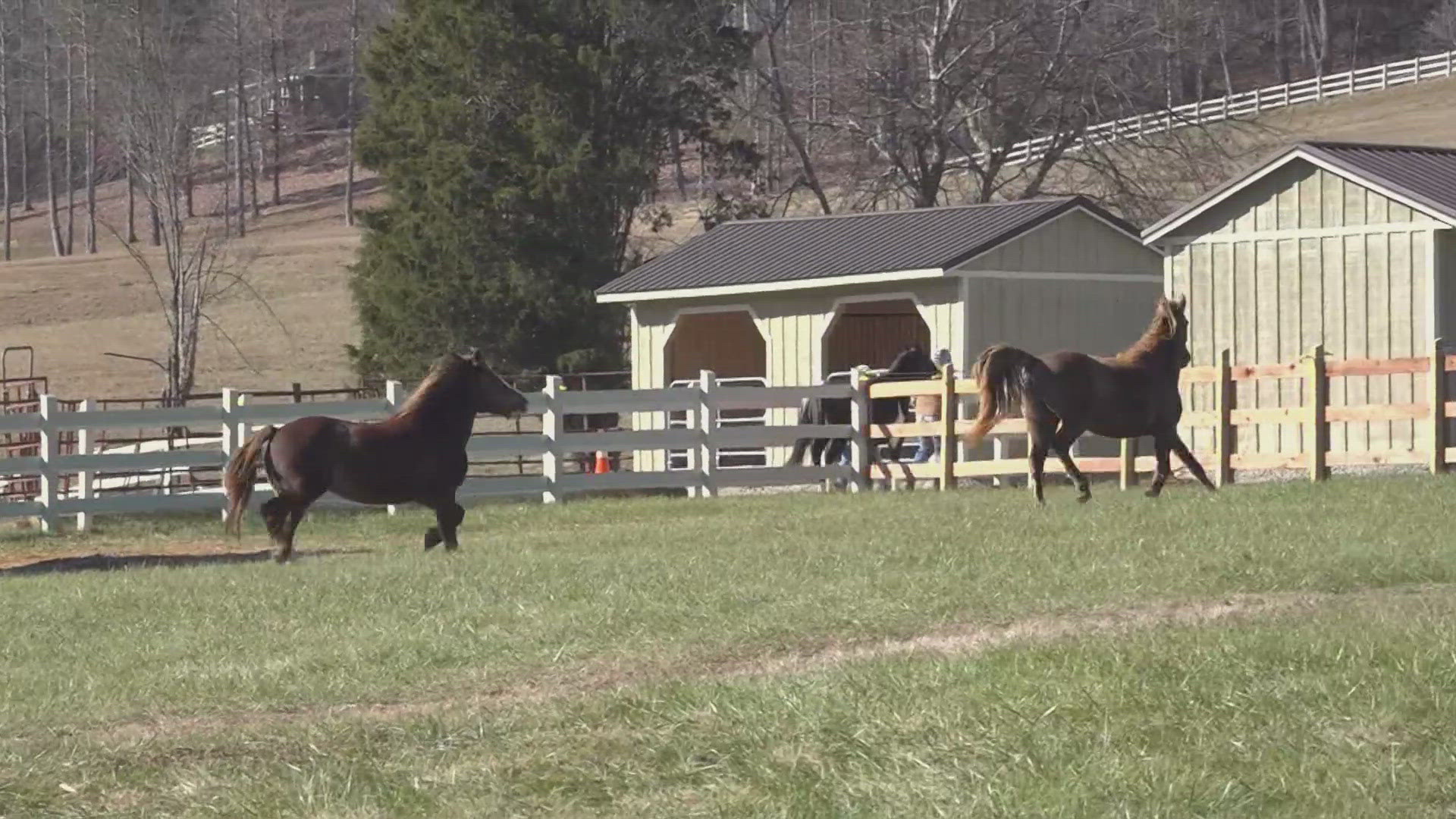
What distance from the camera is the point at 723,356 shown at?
31.7 meters

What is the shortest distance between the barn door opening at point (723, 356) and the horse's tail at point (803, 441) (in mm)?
4401

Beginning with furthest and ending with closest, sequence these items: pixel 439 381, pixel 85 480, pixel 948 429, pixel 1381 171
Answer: pixel 85 480, pixel 1381 171, pixel 948 429, pixel 439 381

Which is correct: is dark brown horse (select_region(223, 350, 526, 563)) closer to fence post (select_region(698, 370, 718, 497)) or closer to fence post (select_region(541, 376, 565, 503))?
fence post (select_region(541, 376, 565, 503))

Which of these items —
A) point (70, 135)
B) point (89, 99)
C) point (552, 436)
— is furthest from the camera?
point (70, 135)

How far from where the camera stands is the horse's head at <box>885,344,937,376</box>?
82.8 ft

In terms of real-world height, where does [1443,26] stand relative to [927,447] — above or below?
above

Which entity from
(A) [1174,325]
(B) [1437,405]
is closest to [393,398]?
(A) [1174,325]

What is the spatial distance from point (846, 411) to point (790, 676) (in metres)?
17.1

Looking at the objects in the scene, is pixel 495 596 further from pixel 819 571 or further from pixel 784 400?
pixel 784 400

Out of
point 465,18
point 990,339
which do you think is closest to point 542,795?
point 990,339

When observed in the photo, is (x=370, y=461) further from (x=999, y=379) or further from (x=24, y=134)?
(x=24, y=134)

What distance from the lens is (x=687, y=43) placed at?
38.5m

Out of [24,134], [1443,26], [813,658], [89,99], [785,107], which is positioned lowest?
[813,658]

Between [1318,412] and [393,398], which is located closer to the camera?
[1318,412]
